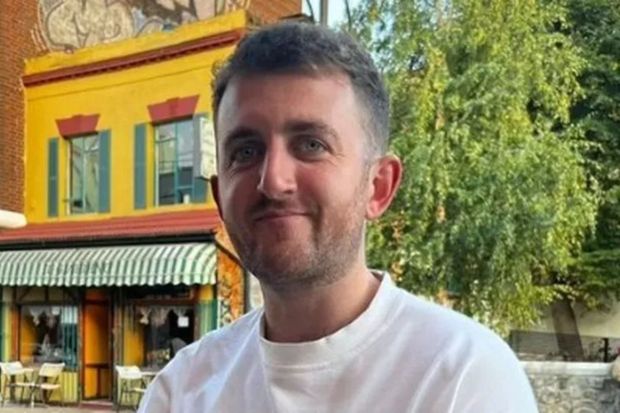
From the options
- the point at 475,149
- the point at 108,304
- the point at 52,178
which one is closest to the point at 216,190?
the point at 475,149

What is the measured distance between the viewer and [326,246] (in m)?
1.12

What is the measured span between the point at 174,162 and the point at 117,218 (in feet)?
4.94

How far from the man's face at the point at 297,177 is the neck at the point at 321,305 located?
0.03 meters

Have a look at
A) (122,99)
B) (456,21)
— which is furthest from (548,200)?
(122,99)

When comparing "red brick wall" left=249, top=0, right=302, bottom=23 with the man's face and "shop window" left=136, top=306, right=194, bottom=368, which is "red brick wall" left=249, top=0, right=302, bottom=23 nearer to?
"shop window" left=136, top=306, right=194, bottom=368

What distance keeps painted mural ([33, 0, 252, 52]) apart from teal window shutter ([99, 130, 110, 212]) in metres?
3.21

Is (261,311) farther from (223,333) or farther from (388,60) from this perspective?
(388,60)

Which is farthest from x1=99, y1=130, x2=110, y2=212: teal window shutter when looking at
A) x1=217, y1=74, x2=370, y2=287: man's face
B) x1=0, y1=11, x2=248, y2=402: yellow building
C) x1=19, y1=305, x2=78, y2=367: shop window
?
x1=217, y1=74, x2=370, y2=287: man's face

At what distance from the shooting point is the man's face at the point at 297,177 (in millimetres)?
1104

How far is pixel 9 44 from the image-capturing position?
49.9ft

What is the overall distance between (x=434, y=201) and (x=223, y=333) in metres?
8.91

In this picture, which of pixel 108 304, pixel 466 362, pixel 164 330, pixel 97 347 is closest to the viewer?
pixel 466 362

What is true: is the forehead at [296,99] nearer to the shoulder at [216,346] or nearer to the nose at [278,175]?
the nose at [278,175]

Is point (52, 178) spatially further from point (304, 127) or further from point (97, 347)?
point (304, 127)
